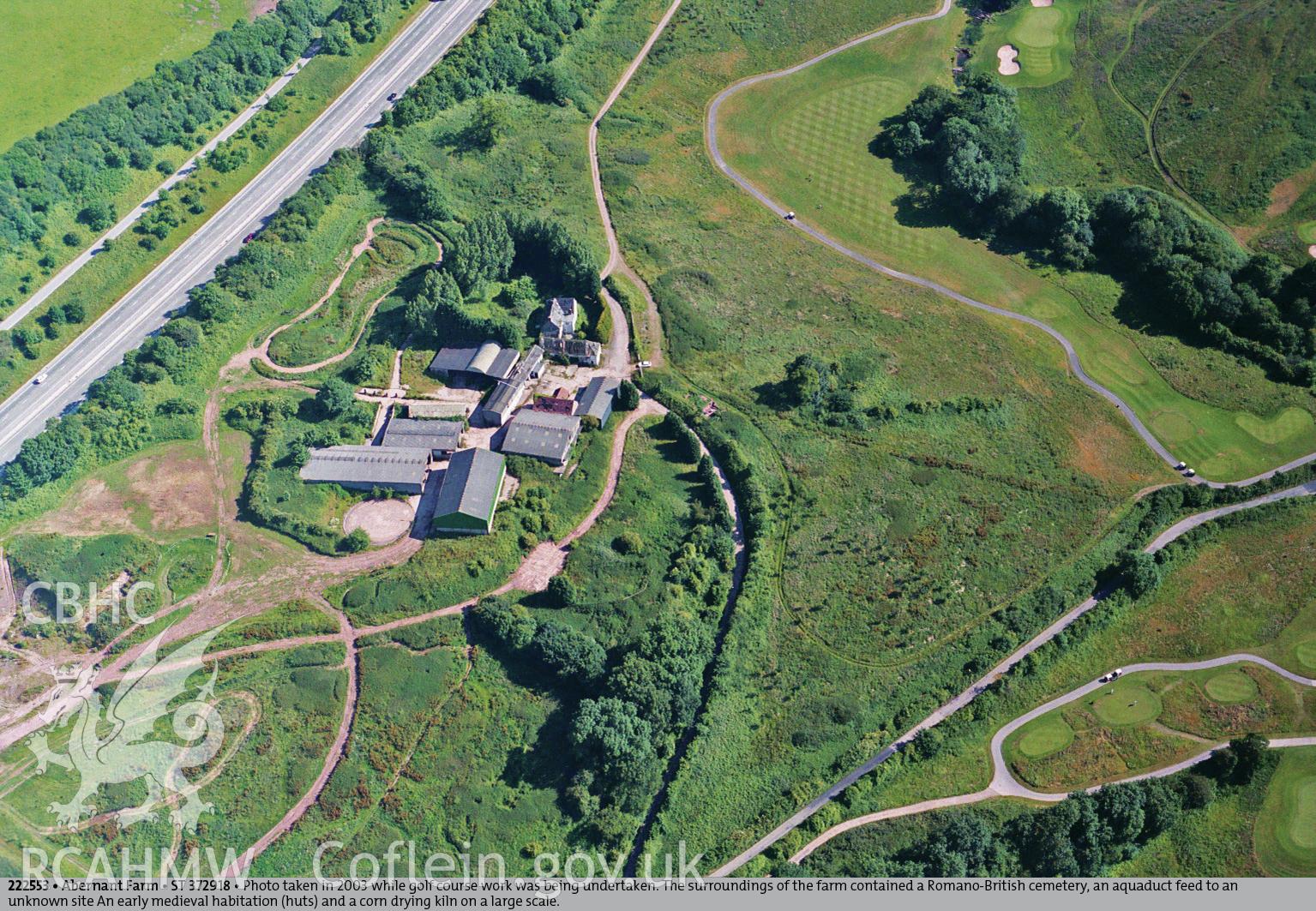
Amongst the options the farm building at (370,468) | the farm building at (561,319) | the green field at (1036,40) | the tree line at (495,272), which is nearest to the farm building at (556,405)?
the tree line at (495,272)

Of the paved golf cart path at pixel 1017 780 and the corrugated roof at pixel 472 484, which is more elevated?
the corrugated roof at pixel 472 484

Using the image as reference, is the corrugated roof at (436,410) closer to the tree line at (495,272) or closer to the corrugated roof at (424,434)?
the corrugated roof at (424,434)

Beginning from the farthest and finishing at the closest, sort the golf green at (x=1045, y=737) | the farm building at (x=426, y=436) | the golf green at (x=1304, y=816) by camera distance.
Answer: the farm building at (x=426, y=436) → the golf green at (x=1045, y=737) → the golf green at (x=1304, y=816)

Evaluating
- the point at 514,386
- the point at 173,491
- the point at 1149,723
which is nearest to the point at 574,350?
the point at 514,386

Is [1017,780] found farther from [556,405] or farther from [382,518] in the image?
[382,518]

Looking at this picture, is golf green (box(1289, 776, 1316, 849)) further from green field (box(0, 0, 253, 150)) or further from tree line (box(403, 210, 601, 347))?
green field (box(0, 0, 253, 150))

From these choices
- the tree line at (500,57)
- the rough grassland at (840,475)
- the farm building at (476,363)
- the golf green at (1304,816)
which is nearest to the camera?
the golf green at (1304,816)
